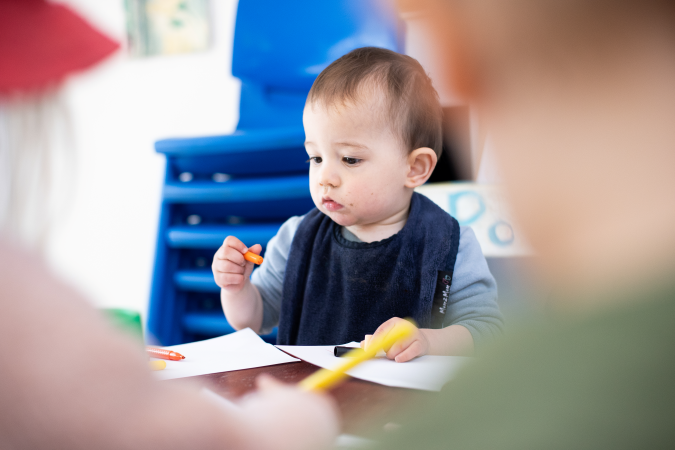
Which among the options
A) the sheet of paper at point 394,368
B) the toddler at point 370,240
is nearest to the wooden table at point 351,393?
the sheet of paper at point 394,368

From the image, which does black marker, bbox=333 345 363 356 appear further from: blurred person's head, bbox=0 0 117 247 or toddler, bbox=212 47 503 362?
blurred person's head, bbox=0 0 117 247

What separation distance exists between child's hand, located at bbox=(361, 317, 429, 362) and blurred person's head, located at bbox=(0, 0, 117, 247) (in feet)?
1.27

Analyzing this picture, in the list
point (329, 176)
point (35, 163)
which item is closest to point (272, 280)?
point (329, 176)

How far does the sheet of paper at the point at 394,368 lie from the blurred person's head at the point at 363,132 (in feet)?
0.89

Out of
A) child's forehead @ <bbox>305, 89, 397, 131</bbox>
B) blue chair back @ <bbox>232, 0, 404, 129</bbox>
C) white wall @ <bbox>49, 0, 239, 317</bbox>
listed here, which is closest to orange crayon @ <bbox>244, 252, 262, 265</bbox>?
child's forehead @ <bbox>305, 89, 397, 131</bbox>

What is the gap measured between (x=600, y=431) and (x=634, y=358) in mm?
27

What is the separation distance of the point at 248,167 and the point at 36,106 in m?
1.09

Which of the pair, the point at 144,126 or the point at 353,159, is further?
the point at 144,126

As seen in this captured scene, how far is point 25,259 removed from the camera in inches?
6.9

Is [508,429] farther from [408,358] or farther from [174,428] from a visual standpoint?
[408,358]

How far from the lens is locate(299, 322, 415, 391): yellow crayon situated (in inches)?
16.6

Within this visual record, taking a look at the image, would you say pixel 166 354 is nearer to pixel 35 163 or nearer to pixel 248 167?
pixel 35 163

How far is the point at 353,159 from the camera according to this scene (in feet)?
2.48

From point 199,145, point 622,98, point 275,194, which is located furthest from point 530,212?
point 199,145
